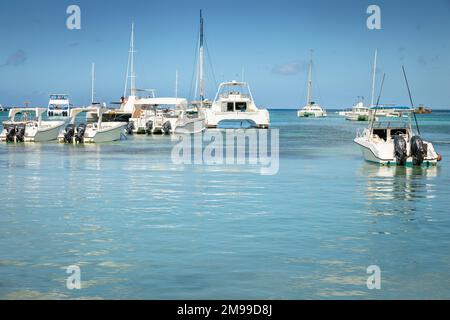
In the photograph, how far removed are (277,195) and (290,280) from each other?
989cm

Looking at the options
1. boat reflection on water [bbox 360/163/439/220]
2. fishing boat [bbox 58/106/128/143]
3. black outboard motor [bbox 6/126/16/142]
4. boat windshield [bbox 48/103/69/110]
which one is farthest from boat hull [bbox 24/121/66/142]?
boat windshield [bbox 48/103/69/110]

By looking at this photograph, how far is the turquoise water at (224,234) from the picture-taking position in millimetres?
9930

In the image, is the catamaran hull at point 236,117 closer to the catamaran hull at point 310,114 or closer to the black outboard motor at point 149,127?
the black outboard motor at point 149,127

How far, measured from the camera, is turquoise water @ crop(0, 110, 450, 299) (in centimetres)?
993

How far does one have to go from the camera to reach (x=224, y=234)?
13.7 meters

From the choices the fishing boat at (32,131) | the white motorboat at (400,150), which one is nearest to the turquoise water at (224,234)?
the white motorboat at (400,150)

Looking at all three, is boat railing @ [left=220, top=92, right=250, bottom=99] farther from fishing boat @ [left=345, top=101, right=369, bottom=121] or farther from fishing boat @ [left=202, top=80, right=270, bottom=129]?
fishing boat @ [left=345, top=101, right=369, bottom=121]

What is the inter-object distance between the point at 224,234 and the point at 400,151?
55.9 ft

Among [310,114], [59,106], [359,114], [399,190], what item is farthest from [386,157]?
[310,114]

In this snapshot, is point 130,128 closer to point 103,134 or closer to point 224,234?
point 103,134

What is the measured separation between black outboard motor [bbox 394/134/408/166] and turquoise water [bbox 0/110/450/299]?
2883 millimetres

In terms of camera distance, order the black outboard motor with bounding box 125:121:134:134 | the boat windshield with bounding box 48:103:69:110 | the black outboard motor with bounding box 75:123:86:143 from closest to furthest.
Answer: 1. the black outboard motor with bounding box 75:123:86:143
2. the black outboard motor with bounding box 125:121:134:134
3. the boat windshield with bounding box 48:103:69:110

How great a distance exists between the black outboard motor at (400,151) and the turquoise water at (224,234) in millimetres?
2883
